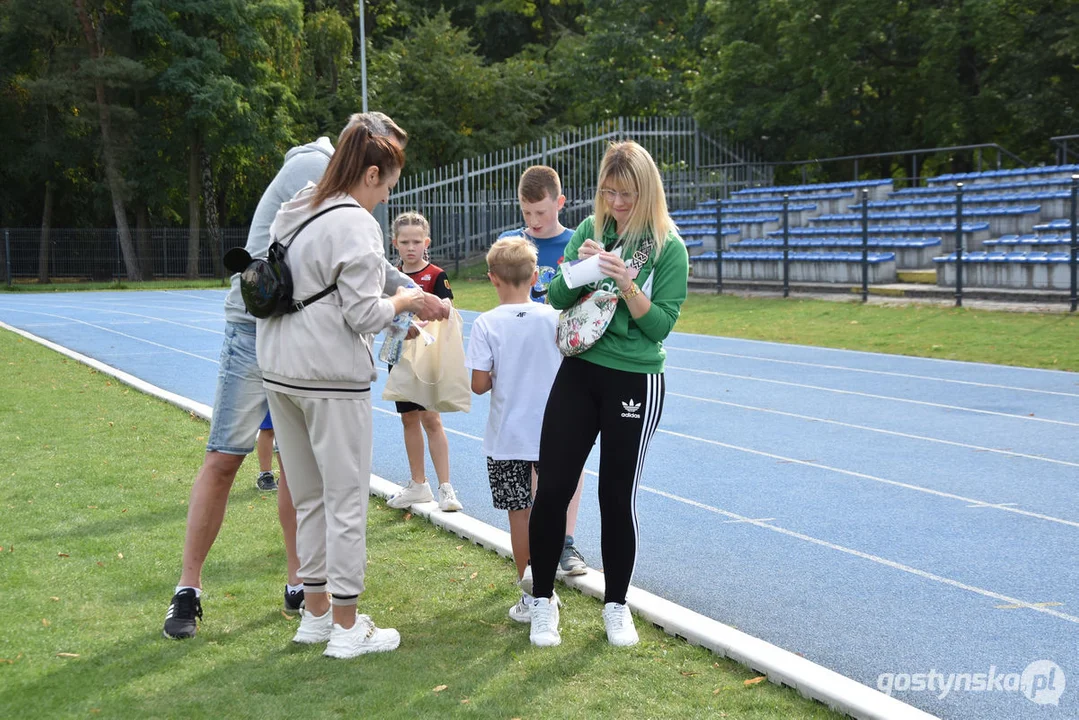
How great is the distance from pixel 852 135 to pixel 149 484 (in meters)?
29.0

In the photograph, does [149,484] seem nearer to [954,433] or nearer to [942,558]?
[942,558]

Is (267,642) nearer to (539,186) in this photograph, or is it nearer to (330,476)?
(330,476)

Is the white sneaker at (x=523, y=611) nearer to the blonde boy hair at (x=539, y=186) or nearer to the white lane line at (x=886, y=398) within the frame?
the blonde boy hair at (x=539, y=186)

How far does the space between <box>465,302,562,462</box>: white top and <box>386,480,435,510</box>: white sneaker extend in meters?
1.82

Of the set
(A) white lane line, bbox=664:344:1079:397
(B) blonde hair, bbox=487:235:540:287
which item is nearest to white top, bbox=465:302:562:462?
(B) blonde hair, bbox=487:235:540:287

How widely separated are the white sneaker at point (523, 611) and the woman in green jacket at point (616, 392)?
7.5 inches

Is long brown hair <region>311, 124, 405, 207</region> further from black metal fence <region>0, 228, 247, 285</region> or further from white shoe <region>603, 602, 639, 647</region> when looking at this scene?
black metal fence <region>0, 228, 247, 285</region>

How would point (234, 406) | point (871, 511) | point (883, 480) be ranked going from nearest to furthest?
point (234, 406)
point (871, 511)
point (883, 480)

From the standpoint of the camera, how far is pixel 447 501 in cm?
659

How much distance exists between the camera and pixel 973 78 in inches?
1211

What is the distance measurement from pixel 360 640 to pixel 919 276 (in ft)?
61.2

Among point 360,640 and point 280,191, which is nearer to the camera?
point 360,640

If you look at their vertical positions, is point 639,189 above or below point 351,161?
Result: below

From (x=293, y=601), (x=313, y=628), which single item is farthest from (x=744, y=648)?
(x=293, y=601)
